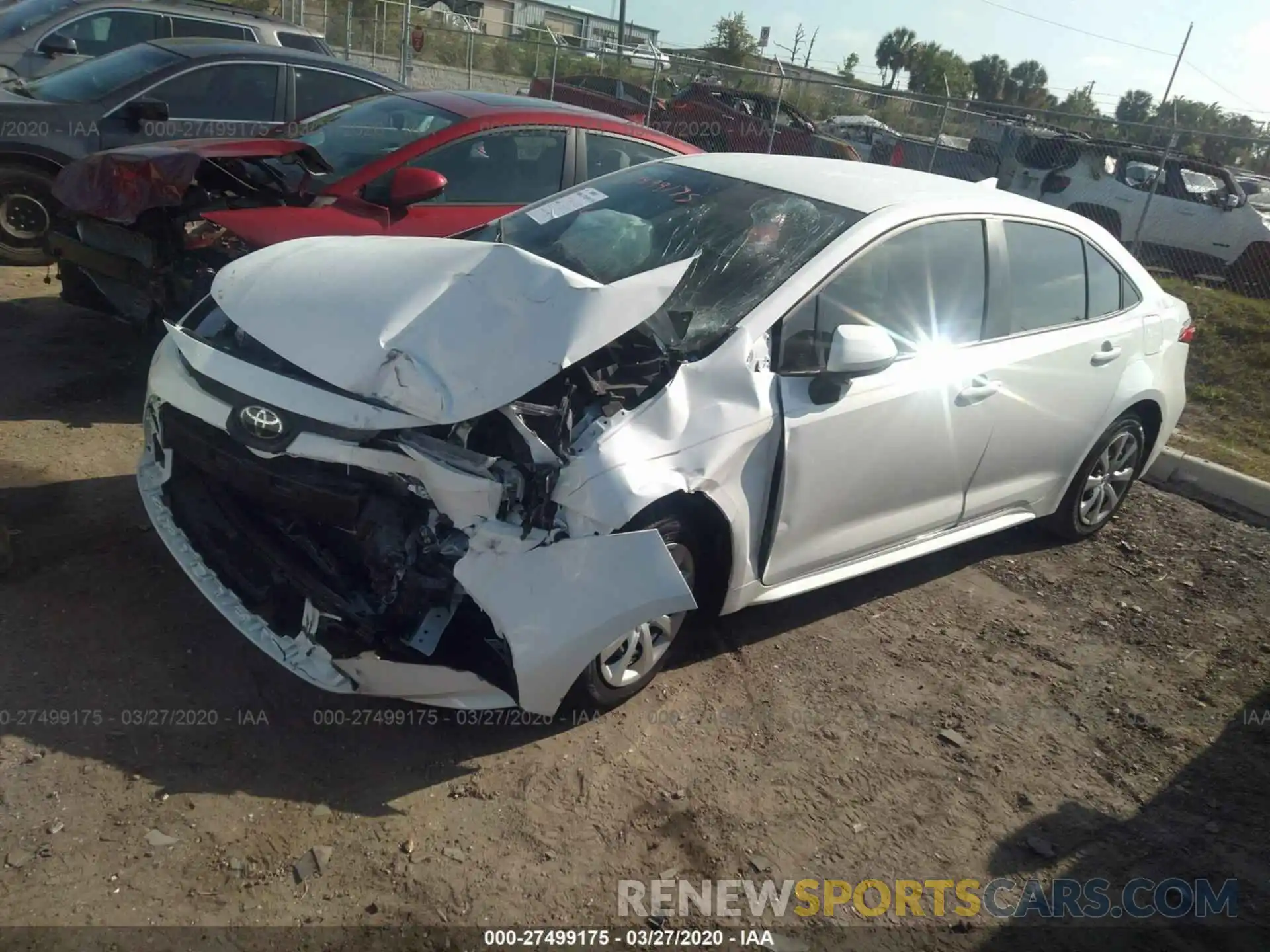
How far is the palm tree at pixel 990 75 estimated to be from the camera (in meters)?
65.0

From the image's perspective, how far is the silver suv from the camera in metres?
9.22

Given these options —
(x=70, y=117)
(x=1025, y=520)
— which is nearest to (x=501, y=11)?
(x=70, y=117)

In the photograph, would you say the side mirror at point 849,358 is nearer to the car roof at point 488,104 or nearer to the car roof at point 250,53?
the car roof at point 488,104

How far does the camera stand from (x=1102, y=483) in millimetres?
5176

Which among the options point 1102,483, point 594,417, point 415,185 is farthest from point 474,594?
point 1102,483

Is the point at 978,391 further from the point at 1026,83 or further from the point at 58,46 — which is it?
the point at 1026,83

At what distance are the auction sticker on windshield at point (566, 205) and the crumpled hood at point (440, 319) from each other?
0.83 m

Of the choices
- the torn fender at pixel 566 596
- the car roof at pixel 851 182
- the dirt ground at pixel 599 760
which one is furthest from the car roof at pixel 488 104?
the torn fender at pixel 566 596

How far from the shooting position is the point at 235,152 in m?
5.29

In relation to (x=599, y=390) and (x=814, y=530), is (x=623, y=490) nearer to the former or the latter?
(x=599, y=390)

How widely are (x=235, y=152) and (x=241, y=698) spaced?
3404 mm

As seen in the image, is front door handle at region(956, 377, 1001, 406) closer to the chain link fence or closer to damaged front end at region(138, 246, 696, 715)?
damaged front end at region(138, 246, 696, 715)

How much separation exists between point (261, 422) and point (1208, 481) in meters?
5.92

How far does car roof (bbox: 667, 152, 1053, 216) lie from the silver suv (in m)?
7.00
